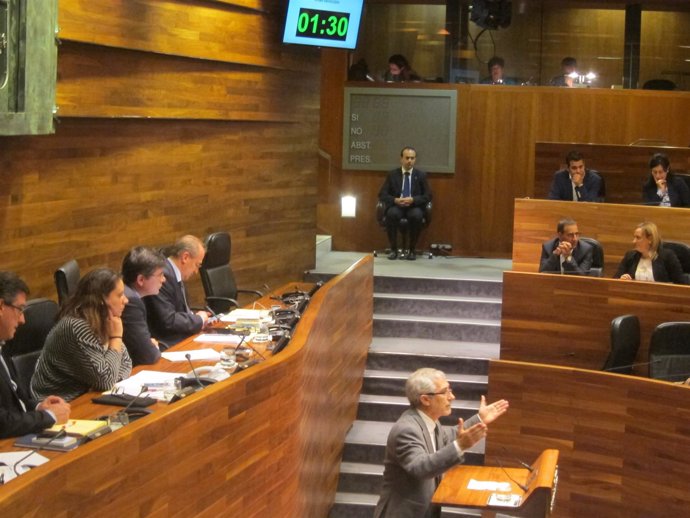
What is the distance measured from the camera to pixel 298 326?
5113 millimetres

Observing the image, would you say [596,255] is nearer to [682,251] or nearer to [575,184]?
[682,251]

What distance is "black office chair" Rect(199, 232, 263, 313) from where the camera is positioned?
7.21 metres

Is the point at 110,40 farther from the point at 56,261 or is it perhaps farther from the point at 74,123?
the point at 56,261

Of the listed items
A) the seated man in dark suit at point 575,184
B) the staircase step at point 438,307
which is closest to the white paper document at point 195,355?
the staircase step at point 438,307

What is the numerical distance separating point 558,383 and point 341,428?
1.34 meters

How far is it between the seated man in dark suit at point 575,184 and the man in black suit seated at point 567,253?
1.27m

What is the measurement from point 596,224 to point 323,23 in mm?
2598

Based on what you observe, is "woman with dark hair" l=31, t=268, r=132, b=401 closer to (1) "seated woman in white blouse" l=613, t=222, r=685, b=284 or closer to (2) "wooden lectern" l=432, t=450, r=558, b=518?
(2) "wooden lectern" l=432, t=450, r=558, b=518

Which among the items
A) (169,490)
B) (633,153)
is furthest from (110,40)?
(633,153)

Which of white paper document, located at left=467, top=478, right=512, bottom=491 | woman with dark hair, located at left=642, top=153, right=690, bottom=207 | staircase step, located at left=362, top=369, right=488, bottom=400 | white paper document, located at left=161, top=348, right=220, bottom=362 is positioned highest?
woman with dark hair, located at left=642, top=153, right=690, bottom=207

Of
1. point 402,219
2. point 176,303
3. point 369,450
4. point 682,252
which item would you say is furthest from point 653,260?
point 402,219

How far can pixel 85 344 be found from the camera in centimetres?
430

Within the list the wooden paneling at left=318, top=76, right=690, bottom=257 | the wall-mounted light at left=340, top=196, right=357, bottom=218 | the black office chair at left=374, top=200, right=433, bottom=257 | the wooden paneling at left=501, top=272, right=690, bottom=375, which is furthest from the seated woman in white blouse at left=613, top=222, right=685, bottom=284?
the wall-mounted light at left=340, top=196, right=357, bottom=218

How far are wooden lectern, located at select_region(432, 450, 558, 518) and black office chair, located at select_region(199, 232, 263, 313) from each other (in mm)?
2735
